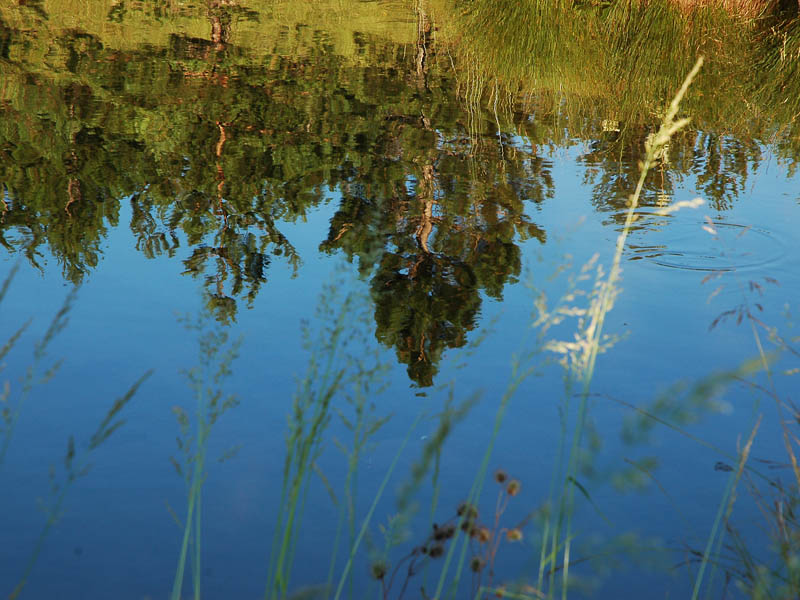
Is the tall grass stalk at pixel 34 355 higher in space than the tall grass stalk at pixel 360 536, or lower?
higher

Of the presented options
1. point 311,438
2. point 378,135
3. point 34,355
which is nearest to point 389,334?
point 34,355

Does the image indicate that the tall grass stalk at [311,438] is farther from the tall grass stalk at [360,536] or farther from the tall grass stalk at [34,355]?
the tall grass stalk at [34,355]

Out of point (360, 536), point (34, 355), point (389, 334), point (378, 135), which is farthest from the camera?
point (378, 135)

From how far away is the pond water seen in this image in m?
1.69

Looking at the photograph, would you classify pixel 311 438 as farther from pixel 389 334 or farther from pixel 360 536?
pixel 389 334

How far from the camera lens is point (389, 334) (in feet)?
9.20

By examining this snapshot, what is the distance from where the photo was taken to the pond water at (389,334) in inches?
66.6

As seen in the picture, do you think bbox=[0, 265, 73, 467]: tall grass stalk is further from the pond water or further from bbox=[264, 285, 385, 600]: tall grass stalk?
bbox=[264, 285, 385, 600]: tall grass stalk

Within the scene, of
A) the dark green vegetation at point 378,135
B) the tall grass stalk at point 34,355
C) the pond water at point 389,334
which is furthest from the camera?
the dark green vegetation at point 378,135

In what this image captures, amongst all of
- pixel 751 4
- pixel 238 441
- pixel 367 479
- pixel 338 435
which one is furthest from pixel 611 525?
pixel 751 4

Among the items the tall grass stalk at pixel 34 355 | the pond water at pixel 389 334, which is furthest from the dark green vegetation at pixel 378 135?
the tall grass stalk at pixel 34 355

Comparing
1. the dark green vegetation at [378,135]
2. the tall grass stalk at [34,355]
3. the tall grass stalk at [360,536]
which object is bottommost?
the tall grass stalk at [360,536]

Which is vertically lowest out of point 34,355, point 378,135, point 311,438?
point 311,438

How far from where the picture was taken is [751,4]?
8.28 meters
